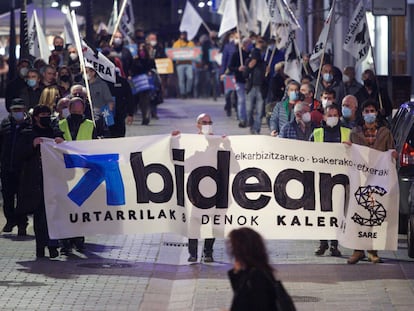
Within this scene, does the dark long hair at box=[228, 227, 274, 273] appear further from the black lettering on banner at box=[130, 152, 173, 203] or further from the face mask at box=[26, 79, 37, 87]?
the face mask at box=[26, 79, 37, 87]

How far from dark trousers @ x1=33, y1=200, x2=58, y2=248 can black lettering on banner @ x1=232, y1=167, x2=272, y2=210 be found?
1923 millimetres

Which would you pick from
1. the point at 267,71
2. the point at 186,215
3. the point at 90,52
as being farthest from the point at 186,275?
the point at 267,71

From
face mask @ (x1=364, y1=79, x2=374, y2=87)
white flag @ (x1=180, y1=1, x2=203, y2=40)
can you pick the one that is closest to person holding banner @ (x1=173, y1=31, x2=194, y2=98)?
white flag @ (x1=180, y1=1, x2=203, y2=40)

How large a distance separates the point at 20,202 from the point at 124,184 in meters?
1.12

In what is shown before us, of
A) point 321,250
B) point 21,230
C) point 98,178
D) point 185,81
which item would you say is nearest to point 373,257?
point 321,250

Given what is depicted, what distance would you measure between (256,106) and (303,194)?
521 inches

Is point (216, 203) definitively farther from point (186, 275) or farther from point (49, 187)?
point (49, 187)

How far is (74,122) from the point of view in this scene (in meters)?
14.2

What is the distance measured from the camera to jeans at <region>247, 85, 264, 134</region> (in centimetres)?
2562

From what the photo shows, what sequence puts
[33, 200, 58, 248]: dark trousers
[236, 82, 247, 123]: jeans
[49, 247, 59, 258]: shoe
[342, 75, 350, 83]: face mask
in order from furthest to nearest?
[236, 82, 247, 123]: jeans < [342, 75, 350, 83]: face mask < [49, 247, 59, 258]: shoe < [33, 200, 58, 248]: dark trousers

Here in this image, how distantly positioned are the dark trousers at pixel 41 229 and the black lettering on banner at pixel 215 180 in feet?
4.90

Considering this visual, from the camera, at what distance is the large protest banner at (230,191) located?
12.9 metres

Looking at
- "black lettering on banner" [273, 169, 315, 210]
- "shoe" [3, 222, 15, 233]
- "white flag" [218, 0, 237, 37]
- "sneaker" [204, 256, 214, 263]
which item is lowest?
"shoe" [3, 222, 15, 233]

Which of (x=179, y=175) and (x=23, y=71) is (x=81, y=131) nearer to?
(x=179, y=175)
